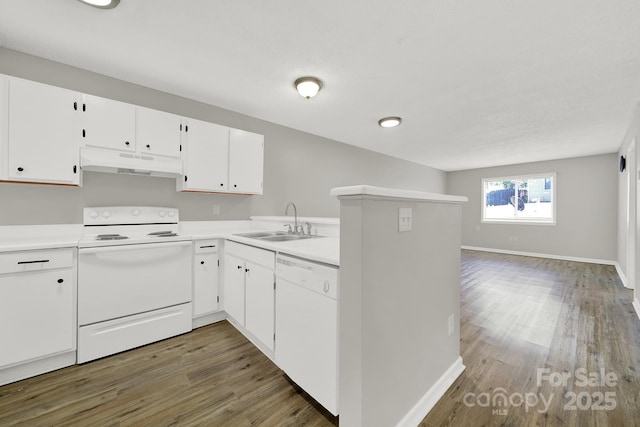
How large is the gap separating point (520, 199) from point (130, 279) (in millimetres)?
8425

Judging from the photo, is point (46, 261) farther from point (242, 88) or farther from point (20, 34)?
point (242, 88)

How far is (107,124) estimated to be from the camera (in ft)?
7.44

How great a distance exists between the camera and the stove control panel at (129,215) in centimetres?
240

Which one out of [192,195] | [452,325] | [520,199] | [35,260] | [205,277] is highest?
[520,199]

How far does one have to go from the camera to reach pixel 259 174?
3252 mm

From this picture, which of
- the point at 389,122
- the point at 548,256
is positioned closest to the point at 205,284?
the point at 389,122

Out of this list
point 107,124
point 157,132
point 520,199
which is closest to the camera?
point 107,124

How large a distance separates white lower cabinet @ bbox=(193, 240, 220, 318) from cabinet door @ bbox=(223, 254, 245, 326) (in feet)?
0.35

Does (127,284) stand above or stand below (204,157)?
below

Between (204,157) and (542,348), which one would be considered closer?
(542,348)

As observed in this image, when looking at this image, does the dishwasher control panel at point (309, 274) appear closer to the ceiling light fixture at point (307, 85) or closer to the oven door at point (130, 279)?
the oven door at point (130, 279)

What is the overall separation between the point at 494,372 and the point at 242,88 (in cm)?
339

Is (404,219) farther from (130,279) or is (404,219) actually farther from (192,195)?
(192,195)

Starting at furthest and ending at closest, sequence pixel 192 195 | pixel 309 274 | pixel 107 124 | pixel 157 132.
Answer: pixel 192 195 < pixel 157 132 < pixel 107 124 < pixel 309 274
